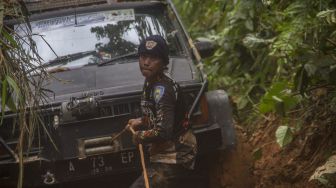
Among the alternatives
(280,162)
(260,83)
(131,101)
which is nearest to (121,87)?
(131,101)

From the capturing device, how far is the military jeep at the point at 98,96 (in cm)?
447

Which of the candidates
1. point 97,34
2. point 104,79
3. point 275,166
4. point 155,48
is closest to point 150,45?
point 155,48

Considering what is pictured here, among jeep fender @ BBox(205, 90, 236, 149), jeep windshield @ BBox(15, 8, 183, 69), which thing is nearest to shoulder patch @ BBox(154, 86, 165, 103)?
jeep fender @ BBox(205, 90, 236, 149)

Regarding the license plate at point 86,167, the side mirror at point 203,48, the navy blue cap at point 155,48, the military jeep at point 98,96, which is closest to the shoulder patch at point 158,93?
the navy blue cap at point 155,48

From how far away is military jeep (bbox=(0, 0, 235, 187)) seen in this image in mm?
4473

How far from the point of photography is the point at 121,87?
469 centimetres

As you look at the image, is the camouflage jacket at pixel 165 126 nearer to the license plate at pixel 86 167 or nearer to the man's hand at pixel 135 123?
the man's hand at pixel 135 123

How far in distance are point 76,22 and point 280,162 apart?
2.25 metres

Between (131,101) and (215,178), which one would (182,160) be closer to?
(131,101)

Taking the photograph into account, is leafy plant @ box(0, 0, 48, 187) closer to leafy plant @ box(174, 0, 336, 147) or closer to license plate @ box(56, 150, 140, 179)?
license plate @ box(56, 150, 140, 179)

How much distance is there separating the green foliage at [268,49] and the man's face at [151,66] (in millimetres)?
786

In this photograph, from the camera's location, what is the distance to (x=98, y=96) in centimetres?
452

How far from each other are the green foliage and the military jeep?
0.46 meters

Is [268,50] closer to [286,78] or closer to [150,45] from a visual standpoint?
[286,78]
